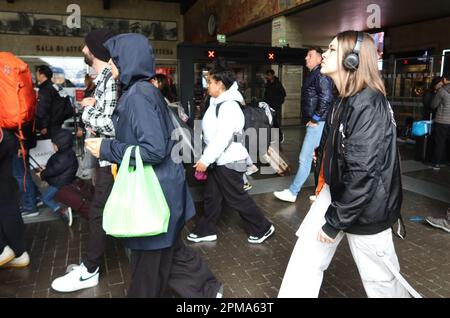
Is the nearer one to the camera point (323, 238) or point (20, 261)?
point (323, 238)

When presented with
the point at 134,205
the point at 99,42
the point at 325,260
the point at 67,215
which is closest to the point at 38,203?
the point at 67,215

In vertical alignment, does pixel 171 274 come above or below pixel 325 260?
below

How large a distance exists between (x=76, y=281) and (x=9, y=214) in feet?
2.72

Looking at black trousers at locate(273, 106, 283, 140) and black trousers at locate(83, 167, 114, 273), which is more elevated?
black trousers at locate(273, 106, 283, 140)

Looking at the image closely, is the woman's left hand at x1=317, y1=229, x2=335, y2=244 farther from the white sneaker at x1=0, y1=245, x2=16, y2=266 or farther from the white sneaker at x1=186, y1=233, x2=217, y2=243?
the white sneaker at x1=0, y1=245, x2=16, y2=266

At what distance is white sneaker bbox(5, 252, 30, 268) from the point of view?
10.4 feet

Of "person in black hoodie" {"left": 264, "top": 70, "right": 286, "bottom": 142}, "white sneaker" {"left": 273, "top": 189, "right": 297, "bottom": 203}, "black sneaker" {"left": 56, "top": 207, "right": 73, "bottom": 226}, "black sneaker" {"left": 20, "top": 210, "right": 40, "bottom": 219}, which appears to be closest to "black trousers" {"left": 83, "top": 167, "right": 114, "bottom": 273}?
"black sneaker" {"left": 56, "top": 207, "right": 73, "bottom": 226}

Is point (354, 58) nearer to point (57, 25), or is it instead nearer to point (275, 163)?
point (275, 163)

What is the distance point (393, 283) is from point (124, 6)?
73.2 feet

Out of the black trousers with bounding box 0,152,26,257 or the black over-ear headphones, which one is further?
the black trousers with bounding box 0,152,26,257

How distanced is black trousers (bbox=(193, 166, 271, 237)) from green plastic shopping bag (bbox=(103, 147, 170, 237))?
5.23 feet

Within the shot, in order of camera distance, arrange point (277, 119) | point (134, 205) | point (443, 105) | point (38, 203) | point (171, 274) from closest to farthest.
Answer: point (134, 205), point (171, 274), point (38, 203), point (443, 105), point (277, 119)

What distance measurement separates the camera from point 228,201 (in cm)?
360

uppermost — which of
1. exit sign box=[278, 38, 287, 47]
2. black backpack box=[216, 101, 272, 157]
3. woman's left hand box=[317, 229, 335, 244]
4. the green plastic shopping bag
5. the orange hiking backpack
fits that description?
exit sign box=[278, 38, 287, 47]
